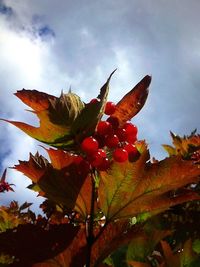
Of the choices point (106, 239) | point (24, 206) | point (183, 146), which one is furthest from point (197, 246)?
point (24, 206)

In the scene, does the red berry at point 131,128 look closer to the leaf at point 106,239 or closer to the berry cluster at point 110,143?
the berry cluster at point 110,143

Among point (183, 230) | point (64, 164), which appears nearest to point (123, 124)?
point (64, 164)

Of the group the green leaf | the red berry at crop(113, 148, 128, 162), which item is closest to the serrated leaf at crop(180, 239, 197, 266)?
the green leaf

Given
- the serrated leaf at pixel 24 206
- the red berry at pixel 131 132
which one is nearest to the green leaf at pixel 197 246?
the red berry at pixel 131 132

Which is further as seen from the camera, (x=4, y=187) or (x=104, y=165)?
(x=4, y=187)

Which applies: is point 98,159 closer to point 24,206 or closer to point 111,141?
point 111,141

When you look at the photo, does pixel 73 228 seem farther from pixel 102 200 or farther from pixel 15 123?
pixel 15 123
